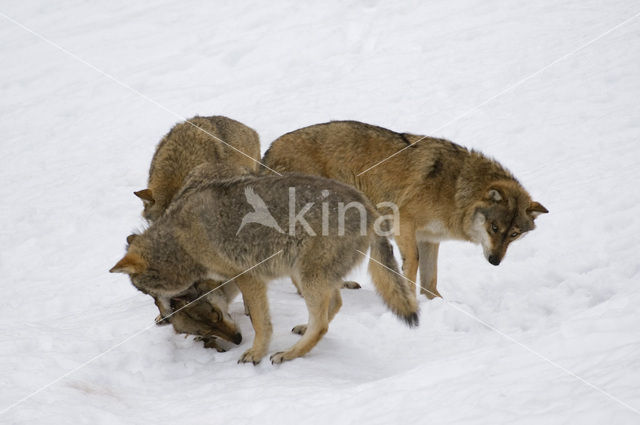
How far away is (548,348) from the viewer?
15.8ft

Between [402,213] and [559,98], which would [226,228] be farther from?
[559,98]

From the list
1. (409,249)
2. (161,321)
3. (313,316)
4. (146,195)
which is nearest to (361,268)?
(313,316)

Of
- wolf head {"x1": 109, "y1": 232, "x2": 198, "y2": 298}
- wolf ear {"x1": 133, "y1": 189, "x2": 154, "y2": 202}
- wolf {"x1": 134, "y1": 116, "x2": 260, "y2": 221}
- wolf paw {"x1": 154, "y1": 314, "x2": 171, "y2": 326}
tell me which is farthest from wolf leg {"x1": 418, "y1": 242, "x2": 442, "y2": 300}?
wolf ear {"x1": 133, "y1": 189, "x2": 154, "y2": 202}

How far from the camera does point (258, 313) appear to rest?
6.36 meters

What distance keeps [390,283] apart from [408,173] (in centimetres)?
270

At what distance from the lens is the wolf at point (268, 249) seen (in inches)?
233

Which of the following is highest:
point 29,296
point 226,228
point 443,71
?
point 443,71

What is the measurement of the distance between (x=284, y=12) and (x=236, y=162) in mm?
11689

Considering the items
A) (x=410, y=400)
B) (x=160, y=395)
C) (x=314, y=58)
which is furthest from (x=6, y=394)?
(x=314, y=58)

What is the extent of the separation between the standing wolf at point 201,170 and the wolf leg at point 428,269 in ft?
8.91

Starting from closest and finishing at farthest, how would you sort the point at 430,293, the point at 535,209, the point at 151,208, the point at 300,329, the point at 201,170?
the point at 300,329 → the point at 201,170 → the point at 535,209 → the point at 151,208 → the point at 430,293

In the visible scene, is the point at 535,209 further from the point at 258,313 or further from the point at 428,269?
the point at 258,313

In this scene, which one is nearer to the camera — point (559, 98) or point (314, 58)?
point (559, 98)

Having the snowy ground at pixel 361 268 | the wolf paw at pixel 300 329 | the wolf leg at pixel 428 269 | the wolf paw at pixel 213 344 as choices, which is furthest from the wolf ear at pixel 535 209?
the wolf paw at pixel 213 344
